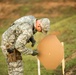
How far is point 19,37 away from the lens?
5.27 metres

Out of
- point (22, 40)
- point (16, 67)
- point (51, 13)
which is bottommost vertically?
point (16, 67)

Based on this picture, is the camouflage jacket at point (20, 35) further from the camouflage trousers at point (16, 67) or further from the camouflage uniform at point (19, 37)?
the camouflage trousers at point (16, 67)

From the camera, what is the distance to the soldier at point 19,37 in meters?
5.29

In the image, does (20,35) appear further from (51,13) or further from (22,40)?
(51,13)

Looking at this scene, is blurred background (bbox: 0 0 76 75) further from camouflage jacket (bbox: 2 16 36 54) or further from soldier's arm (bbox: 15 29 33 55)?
soldier's arm (bbox: 15 29 33 55)

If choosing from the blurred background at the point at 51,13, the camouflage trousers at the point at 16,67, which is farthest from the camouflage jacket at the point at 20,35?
the blurred background at the point at 51,13

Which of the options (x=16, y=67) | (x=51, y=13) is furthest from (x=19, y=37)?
(x=51, y=13)

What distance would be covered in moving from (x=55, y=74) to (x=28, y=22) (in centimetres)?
265

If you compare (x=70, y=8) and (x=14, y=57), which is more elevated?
(x=70, y=8)

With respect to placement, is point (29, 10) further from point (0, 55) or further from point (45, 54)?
point (45, 54)

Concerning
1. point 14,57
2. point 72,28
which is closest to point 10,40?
point 14,57

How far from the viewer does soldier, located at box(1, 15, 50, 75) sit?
5.29m

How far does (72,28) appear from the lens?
907 centimetres

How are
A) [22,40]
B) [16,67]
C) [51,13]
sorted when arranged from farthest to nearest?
1. [51,13]
2. [16,67]
3. [22,40]
